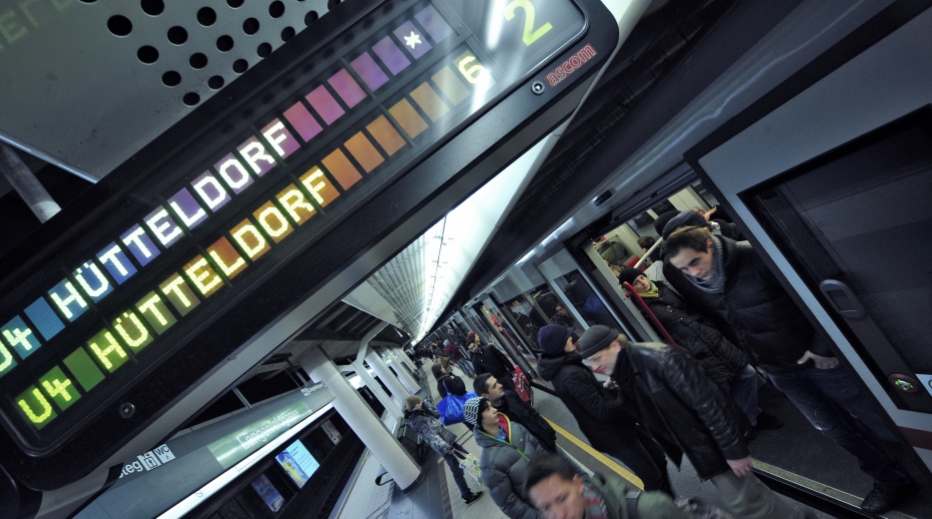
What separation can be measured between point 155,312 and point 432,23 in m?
0.93

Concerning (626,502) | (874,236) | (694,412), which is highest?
(874,236)

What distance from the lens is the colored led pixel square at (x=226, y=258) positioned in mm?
1047

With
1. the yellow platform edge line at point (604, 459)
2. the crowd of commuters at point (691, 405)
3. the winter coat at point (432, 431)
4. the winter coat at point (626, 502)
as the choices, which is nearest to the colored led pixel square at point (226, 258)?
the crowd of commuters at point (691, 405)

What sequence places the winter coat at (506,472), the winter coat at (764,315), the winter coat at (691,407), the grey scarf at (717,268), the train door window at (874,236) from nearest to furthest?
the train door window at (874,236) → the winter coat at (691,407) → the winter coat at (764,315) → the grey scarf at (717,268) → the winter coat at (506,472)

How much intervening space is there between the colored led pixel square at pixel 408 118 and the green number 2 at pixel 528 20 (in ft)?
1.03

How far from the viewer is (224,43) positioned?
3.87 ft

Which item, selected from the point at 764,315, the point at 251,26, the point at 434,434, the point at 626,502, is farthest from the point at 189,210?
the point at 434,434

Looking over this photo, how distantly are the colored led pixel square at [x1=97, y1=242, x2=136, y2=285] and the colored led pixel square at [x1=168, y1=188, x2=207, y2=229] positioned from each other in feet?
0.49

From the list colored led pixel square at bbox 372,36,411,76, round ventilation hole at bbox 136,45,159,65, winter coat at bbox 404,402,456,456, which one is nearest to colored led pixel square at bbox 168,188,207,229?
round ventilation hole at bbox 136,45,159,65

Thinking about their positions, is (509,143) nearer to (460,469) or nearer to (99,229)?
(99,229)

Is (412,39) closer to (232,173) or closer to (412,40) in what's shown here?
(412,40)

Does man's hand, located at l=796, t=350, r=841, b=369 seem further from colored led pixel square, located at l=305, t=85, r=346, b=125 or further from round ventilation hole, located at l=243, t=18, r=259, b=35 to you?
round ventilation hole, located at l=243, t=18, r=259, b=35

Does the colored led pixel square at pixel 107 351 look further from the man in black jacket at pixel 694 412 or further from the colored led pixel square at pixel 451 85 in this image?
the man in black jacket at pixel 694 412

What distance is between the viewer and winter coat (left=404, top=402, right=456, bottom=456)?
724 cm
